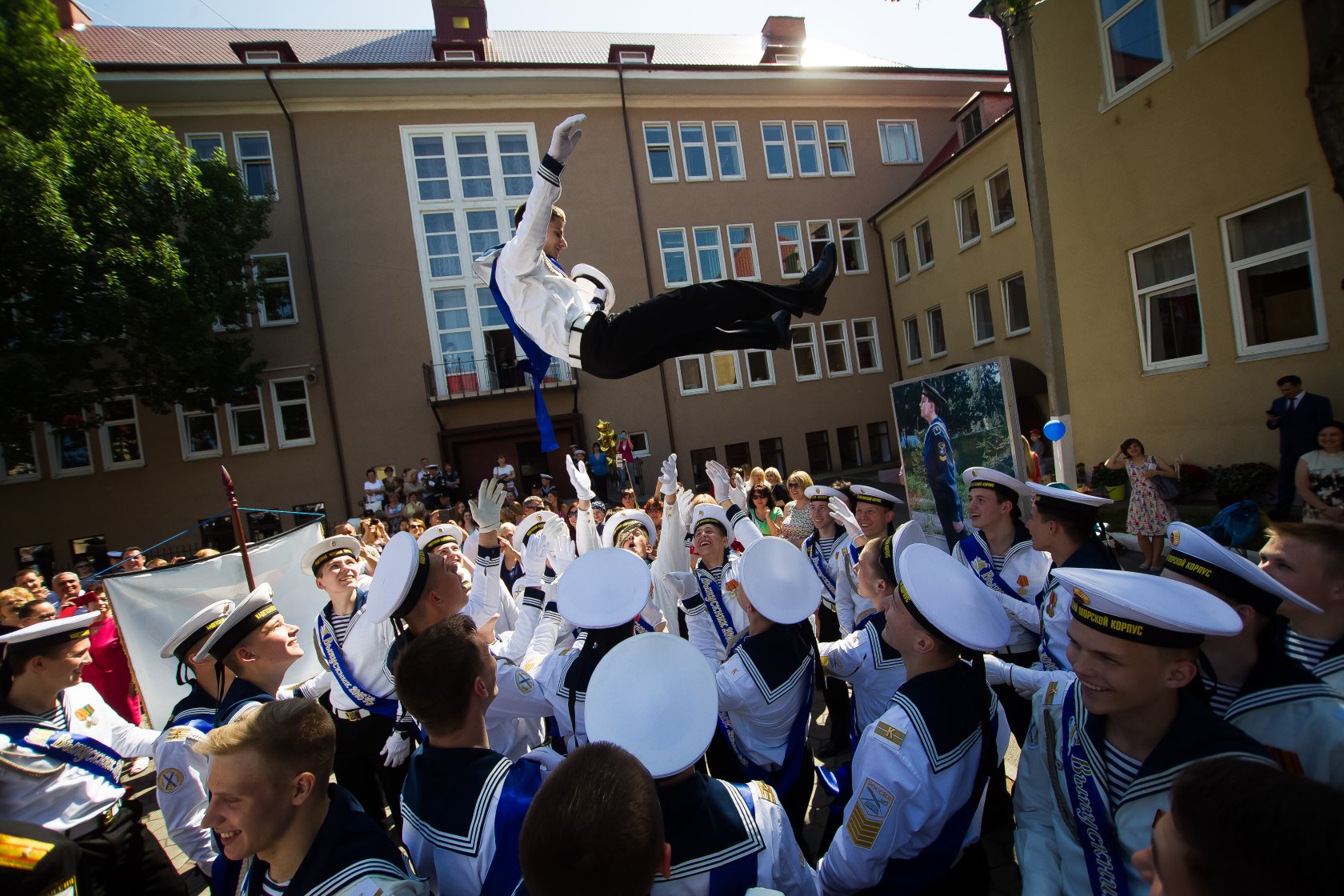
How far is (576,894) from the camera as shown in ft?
4.27

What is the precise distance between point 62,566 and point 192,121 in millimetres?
12408

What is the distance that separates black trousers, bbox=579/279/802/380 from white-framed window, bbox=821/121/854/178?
2208cm

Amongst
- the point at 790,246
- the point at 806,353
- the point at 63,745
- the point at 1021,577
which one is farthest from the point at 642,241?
the point at 63,745

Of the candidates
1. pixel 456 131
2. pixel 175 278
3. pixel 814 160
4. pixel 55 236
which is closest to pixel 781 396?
pixel 814 160

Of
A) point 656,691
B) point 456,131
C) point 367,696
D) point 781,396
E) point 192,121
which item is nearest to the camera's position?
point 656,691

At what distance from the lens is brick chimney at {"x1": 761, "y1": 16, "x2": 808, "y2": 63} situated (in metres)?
25.3

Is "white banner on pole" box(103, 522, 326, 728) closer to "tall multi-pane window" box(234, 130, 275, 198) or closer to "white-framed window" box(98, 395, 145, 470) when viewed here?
"white-framed window" box(98, 395, 145, 470)

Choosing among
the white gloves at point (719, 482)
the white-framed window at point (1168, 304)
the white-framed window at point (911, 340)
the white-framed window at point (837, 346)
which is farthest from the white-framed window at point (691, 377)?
the white gloves at point (719, 482)

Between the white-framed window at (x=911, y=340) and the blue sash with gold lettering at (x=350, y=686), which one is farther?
the white-framed window at (x=911, y=340)

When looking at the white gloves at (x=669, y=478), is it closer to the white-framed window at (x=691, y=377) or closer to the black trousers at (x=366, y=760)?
the black trousers at (x=366, y=760)

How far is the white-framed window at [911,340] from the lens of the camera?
75.5 feet

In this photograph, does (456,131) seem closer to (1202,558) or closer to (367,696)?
(367,696)

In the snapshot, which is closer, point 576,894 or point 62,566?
point 576,894

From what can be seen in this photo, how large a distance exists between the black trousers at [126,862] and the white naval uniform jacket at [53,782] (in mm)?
114
